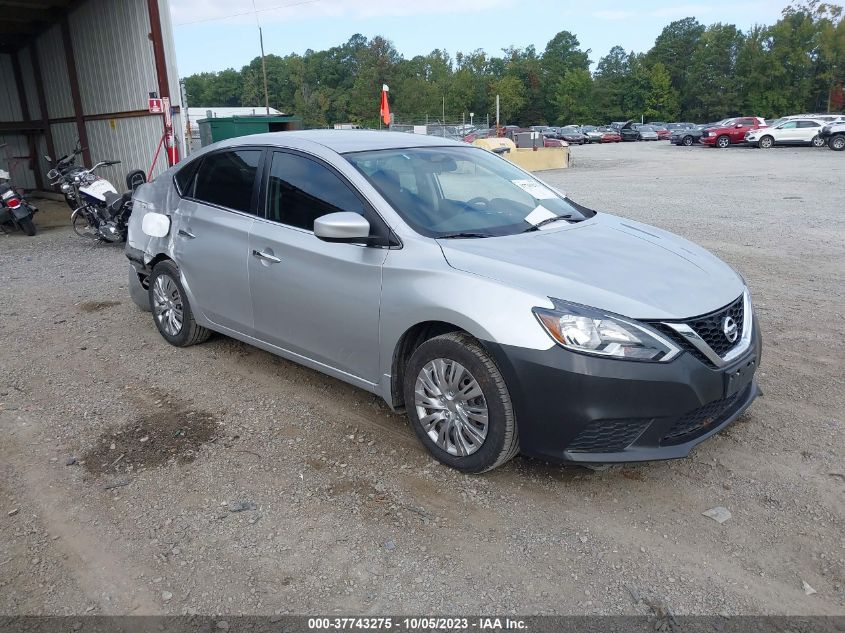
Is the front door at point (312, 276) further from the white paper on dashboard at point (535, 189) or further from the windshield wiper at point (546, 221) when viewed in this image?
the white paper on dashboard at point (535, 189)

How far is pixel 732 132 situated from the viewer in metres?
37.5

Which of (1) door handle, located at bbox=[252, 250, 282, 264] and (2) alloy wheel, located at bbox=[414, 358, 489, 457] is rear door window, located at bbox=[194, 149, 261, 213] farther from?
(2) alloy wheel, located at bbox=[414, 358, 489, 457]

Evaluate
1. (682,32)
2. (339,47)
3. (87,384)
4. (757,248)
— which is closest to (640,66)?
(682,32)

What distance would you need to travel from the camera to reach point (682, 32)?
10188 centimetres

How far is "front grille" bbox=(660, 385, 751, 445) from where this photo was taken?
125 inches

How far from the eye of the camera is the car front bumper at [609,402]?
3039 mm

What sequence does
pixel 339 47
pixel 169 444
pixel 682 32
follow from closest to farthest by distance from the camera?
1. pixel 169 444
2. pixel 682 32
3. pixel 339 47

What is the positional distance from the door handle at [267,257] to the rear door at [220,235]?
0.37 feet

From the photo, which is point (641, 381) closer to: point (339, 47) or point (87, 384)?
point (87, 384)

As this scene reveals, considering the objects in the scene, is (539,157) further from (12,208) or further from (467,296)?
(467,296)

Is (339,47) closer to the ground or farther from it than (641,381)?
farther from it

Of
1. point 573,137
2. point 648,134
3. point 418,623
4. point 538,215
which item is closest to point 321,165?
point 538,215

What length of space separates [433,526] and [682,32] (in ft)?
375

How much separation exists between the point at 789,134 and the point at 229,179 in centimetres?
3668
